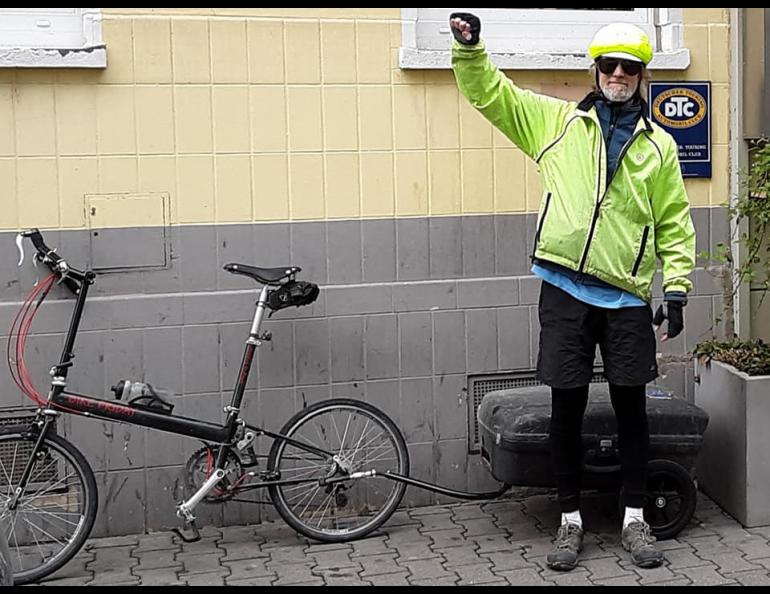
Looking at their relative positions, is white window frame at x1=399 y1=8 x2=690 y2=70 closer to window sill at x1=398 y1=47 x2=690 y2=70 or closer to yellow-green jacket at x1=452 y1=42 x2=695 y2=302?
window sill at x1=398 y1=47 x2=690 y2=70

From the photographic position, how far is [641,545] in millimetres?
5105

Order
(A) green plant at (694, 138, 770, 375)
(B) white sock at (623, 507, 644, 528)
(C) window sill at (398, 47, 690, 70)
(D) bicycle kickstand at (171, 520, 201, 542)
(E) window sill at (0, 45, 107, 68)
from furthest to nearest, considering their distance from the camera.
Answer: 1. (C) window sill at (398, 47, 690, 70)
2. (A) green plant at (694, 138, 770, 375)
3. (D) bicycle kickstand at (171, 520, 201, 542)
4. (E) window sill at (0, 45, 107, 68)
5. (B) white sock at (623, 507, 644, 528)

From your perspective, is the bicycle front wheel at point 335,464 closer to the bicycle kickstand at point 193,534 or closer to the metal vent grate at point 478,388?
the bicycle kickstand at point 193,534

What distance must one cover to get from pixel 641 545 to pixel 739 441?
2.59ft

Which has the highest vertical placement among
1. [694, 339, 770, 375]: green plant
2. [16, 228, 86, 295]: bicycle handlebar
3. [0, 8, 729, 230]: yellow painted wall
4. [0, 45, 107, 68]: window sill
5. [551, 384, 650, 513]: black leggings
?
[0, 45, 107, 68]: window sill

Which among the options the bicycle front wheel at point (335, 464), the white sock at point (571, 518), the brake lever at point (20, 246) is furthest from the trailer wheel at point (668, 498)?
the brake lever at point (20, 246)

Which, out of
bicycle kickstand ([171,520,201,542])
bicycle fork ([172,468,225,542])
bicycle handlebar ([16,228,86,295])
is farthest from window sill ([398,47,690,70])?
bicycle kickstand ([171,520,201,542])

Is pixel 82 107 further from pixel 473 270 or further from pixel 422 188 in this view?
pixel 473 270

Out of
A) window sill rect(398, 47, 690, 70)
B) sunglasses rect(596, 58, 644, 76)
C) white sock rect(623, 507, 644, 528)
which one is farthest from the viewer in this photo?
window sill rect(398, 47, 690, 70)

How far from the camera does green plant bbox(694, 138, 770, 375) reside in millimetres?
5551

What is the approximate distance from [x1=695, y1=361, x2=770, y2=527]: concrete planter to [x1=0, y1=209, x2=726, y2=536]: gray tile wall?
0.71 m

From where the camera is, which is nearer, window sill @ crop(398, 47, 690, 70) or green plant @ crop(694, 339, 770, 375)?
green plant @ crop(694, 339, 770, 375)

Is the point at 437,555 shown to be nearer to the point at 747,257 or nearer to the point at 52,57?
the point at 747,257

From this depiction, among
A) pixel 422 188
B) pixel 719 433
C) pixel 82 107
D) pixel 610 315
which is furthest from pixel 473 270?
pixel 82 107
